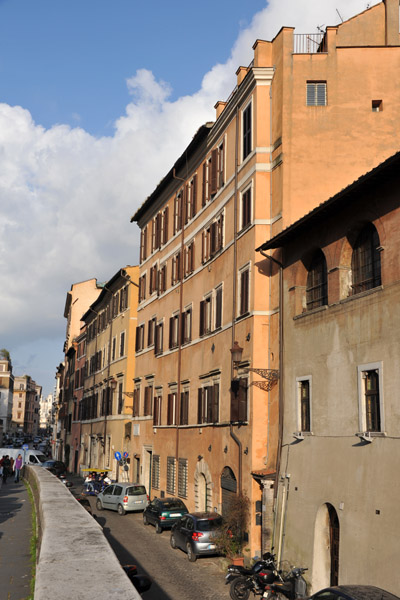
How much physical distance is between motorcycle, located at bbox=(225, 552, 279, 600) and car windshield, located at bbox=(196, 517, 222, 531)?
4698 mm

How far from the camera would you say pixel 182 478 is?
30.9 m

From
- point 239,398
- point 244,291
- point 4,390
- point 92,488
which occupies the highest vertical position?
point 4,390

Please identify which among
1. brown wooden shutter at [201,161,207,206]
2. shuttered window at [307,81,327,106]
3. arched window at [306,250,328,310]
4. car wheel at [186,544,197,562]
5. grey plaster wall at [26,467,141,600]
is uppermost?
shuttered window at [307,81,327,106]

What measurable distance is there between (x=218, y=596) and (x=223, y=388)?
941cm

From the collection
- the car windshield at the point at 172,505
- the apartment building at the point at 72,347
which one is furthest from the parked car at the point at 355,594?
the apartment building at the point at 72,347

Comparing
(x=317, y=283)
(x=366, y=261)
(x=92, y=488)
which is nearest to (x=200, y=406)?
(x=317, y=283)

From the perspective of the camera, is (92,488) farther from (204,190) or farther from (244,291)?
(244,291)

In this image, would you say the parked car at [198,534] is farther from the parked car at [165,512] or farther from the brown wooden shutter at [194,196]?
the brown wooden shutter at [194,196]

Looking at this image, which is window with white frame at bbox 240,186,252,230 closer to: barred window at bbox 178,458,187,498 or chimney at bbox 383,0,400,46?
chimney at bbox 383,0,400,46

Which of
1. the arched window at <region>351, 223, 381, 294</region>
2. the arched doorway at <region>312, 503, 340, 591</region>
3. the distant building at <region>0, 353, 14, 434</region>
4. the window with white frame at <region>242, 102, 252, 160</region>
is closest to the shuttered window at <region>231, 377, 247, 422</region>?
the arched doorway at <region>312, 503, 340, 591</region>

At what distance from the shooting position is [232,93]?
89.0 feet

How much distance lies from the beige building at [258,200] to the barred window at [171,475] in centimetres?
83

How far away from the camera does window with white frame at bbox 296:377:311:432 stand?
62.8 feet

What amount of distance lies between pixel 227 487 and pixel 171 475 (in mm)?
8775
